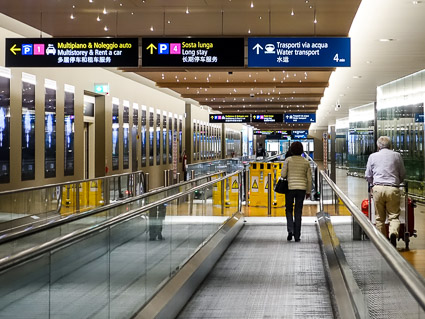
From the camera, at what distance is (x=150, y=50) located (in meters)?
12.3

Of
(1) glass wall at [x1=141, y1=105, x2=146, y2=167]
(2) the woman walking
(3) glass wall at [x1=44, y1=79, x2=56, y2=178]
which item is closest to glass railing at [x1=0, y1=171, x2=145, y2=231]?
(3) glass wall at [x1=44, y1=79, x2=56, y2=178]

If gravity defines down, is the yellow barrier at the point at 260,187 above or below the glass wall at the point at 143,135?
below

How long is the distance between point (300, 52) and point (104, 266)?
9159 mm

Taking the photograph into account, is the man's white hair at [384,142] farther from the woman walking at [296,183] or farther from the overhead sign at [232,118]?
the overhead sign at [232,118]

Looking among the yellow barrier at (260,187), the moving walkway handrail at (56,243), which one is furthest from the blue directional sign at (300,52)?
the moving walkway handrail at (56,243)

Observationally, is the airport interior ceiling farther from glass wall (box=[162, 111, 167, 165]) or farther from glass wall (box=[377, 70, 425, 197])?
glass wall (box=[162, 111, 167, 165])

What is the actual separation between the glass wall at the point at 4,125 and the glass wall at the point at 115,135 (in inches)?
346

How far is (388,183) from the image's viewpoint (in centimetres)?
898

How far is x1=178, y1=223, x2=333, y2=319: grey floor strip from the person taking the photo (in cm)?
614

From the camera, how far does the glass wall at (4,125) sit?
46.7 feet

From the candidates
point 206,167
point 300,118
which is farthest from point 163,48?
point 300,118

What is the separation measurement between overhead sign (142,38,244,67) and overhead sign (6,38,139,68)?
1.51ft

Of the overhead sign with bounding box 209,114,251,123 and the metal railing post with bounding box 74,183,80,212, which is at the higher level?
the overhead sign with bounding box 209,114,251,123

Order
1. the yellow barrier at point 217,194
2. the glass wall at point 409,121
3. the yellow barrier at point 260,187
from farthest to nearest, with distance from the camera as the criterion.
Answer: the glass wall at point 409,121
the yellow barrier at point 260,187
the yellow barrier at point 217,194
